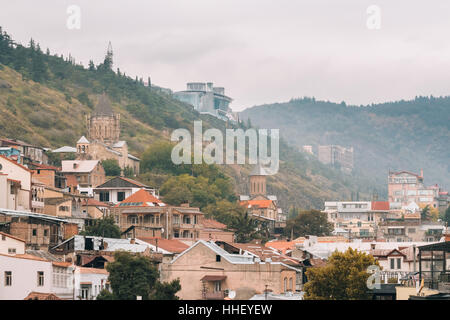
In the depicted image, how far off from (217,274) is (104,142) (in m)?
108

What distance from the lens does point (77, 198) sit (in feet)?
338

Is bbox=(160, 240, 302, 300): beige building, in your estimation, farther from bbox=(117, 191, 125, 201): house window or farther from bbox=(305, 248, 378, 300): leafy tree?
bbox=(117, 191, 125, 201): house window

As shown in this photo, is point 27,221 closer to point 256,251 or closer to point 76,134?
point 256,251

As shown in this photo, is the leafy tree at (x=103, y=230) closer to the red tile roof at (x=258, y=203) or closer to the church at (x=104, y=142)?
the church at (x=104, y=142)

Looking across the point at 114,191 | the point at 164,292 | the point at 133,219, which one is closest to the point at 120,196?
the point at 114,191

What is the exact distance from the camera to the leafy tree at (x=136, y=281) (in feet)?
204

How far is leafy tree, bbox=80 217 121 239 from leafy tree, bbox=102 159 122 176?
56493 millimetres

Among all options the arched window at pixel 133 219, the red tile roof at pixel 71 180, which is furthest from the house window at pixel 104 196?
the arched window at pixel 133 219

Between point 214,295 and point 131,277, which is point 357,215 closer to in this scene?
point 214,295

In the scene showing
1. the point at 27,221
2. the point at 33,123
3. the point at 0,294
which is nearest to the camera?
the point at 0,294

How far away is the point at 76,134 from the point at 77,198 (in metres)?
95.6

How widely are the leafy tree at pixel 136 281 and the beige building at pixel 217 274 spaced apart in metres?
4.41

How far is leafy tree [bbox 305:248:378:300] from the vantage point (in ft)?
217

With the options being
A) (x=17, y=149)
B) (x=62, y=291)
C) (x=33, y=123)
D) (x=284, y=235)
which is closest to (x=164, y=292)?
(x=62, y=291)
